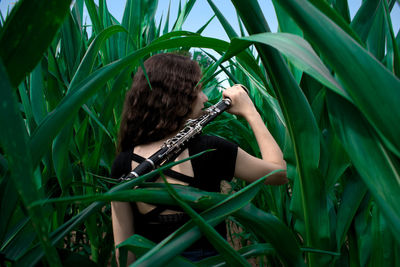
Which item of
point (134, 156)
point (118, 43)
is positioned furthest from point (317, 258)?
point (118, 43)

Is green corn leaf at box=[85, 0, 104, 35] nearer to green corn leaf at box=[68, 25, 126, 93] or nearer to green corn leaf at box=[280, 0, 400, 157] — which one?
green corn leaf at box=[68, 25, 126, 93]

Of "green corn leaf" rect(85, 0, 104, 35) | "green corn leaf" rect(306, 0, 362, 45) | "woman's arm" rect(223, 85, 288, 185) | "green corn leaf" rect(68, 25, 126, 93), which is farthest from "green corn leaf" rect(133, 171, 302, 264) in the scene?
"green corn leaf" rect(85, 0, 104, 35)

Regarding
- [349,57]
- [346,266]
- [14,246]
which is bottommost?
[346,266]

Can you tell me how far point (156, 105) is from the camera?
768mm

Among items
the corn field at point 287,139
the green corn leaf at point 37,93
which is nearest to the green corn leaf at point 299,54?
the corn field at point 287,139

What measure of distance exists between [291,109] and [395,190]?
95 mm

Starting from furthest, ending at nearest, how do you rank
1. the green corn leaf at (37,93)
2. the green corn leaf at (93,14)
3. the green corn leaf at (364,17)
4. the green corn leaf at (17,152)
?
the green corn leaf at (93,14)
the green corn leaf at (37,93)
the green corn leaf at (364,17)
the green corn leaf at (17,152)

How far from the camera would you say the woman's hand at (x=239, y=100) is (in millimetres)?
726

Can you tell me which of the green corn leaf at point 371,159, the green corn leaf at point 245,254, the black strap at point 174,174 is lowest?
the green corn leaf at point 245,254

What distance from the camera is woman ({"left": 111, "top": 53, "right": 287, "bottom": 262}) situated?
719mm

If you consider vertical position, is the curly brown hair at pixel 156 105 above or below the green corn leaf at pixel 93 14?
below

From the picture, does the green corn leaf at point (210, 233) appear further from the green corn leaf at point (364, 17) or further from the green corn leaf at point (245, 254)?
the green corn leaf at point (364, 17)

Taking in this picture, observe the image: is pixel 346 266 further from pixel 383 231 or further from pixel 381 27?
pixel 381 27

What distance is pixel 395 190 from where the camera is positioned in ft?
0.61
